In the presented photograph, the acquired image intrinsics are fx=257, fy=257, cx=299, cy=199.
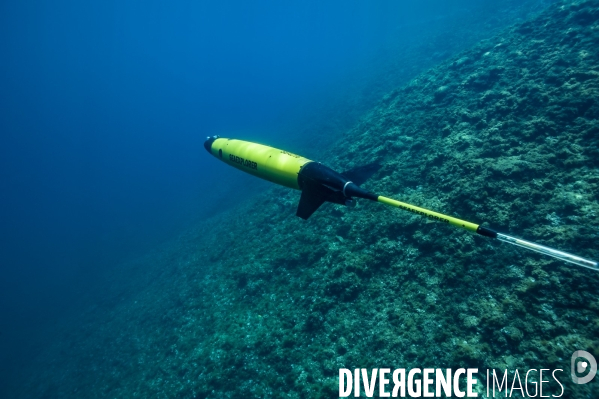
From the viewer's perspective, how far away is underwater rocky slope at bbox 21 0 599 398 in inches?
255

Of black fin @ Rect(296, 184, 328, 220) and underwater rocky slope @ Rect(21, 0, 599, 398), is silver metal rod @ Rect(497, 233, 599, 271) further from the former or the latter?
black fin @ Rect(296, 184, 328, 220)

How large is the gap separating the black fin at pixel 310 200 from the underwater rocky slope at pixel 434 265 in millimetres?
3888

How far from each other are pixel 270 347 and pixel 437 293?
626 cm

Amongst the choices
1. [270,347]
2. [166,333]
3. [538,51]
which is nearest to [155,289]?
[166,333]

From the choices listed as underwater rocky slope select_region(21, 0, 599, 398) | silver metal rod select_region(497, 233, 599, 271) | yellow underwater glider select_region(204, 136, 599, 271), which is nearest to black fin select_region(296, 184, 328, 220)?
yellow underwater glider select_region(204, 136, 599, 271)

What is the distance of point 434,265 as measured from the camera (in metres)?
8.12

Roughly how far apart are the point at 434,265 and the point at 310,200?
4.59m

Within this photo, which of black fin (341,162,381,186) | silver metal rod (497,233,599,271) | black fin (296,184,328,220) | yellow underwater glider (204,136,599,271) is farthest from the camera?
black fin (341,162,381,186)

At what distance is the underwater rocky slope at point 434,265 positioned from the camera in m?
6.46

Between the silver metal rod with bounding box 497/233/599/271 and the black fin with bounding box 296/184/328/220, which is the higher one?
the black fin with bounding box 296/184/328/220

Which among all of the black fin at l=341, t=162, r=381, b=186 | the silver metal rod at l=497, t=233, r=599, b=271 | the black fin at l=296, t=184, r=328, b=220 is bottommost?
the silver metal rod at l=497, t=233, r=599, b=271

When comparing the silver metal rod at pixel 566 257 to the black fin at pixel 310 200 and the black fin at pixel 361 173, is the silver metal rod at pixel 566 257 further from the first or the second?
the black fin at pixel 310 200

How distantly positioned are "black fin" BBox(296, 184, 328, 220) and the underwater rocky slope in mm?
3888

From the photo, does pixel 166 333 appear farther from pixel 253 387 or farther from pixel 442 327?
pixel 442 327
